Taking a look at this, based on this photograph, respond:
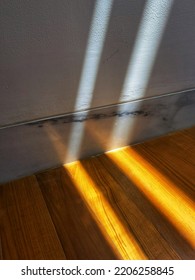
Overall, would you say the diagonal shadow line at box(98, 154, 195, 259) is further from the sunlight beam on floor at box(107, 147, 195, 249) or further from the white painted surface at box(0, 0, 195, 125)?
the white painted surface at box(0, 0, 195, 125)

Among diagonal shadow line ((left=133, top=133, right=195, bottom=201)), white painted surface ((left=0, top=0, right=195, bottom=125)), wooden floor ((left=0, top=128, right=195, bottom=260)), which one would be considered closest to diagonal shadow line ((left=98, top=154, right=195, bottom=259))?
wooden floor ((left=0, top=128, right=195, bottom=260))

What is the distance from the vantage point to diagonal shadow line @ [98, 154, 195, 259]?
0.53 metres

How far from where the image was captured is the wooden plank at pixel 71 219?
0.53 metres

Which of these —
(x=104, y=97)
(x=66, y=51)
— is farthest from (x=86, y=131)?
(x=66, y=51)

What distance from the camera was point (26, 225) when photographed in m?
0.61

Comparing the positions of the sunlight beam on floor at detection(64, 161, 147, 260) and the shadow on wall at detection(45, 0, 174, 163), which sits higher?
the shadow on wall at detection(45, 0, 174, 163)

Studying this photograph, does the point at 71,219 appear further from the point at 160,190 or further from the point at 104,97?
the point at 104,97

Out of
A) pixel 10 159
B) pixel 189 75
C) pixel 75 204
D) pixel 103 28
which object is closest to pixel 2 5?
pixel 103 28

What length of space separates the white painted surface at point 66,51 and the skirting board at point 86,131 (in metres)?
0.03

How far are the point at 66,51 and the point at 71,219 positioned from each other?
0.42 meters

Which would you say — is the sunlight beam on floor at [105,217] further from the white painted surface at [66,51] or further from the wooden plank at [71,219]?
the white painted surface at [66,51]

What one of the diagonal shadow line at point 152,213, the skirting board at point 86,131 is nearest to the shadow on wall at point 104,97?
the skirting board at point 86,131
